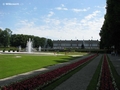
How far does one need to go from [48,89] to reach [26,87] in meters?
0.99

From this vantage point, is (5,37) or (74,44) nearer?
(5,37)

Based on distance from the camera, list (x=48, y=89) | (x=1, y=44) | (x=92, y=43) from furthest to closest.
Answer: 1. (x=92, y=43)
2. (x=1, y=44)
3. (x=48, y=89)

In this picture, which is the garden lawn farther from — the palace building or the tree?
the palace building

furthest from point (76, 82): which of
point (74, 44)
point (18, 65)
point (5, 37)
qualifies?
point (74, 44)

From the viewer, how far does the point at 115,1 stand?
20.2 metres

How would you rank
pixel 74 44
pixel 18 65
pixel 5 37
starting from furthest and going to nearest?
pixel 74 44 < pixel 5 37 < pixel 18 65

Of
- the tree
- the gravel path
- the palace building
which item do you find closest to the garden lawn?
the gravel path

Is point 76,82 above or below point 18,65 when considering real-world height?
below

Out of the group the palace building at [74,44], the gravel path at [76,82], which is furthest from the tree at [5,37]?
the gravel path at [76,82]

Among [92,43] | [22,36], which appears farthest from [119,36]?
[92,43]

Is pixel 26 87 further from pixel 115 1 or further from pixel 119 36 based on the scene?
pixel 119 36

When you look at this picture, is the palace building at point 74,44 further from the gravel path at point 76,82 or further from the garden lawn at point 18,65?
the gravel path at point 76,82

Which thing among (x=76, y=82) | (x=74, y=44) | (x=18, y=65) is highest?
(x=74, y=44)

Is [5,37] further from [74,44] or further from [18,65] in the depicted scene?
[18,65]
